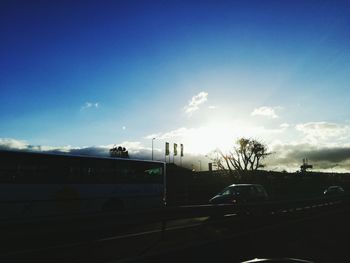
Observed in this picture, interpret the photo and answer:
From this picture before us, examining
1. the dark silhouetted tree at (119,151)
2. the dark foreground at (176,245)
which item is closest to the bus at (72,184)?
the dark foreground at (176,245)

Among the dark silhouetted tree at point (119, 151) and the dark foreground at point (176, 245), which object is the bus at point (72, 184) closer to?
the dark foreground at point (176, 245)

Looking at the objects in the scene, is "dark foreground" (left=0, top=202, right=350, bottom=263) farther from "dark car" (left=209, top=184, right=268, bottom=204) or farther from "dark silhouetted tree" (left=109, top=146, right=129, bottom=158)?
"dark silhouetted tree" (left=109, top=146, right=129, bottom=158)

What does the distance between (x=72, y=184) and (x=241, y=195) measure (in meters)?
8.30

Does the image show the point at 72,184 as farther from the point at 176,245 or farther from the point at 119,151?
the point at 119,151

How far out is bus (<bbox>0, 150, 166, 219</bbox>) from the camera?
15.5 m

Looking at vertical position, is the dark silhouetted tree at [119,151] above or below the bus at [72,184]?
above

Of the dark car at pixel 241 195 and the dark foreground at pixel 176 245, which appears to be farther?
the dark car at pixel 241 195

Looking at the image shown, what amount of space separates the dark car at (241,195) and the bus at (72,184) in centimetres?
418

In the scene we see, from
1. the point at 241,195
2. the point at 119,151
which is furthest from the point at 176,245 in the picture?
the point at 119,151

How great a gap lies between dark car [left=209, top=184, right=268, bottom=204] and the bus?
418 centimetres

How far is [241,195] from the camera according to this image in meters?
18.8

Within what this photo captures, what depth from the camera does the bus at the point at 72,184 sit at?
15500 mm

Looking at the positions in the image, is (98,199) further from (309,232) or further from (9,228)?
(9,228)

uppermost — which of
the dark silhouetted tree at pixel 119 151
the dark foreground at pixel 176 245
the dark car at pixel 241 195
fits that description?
the dark silhouetted tree at pixel 119 151
